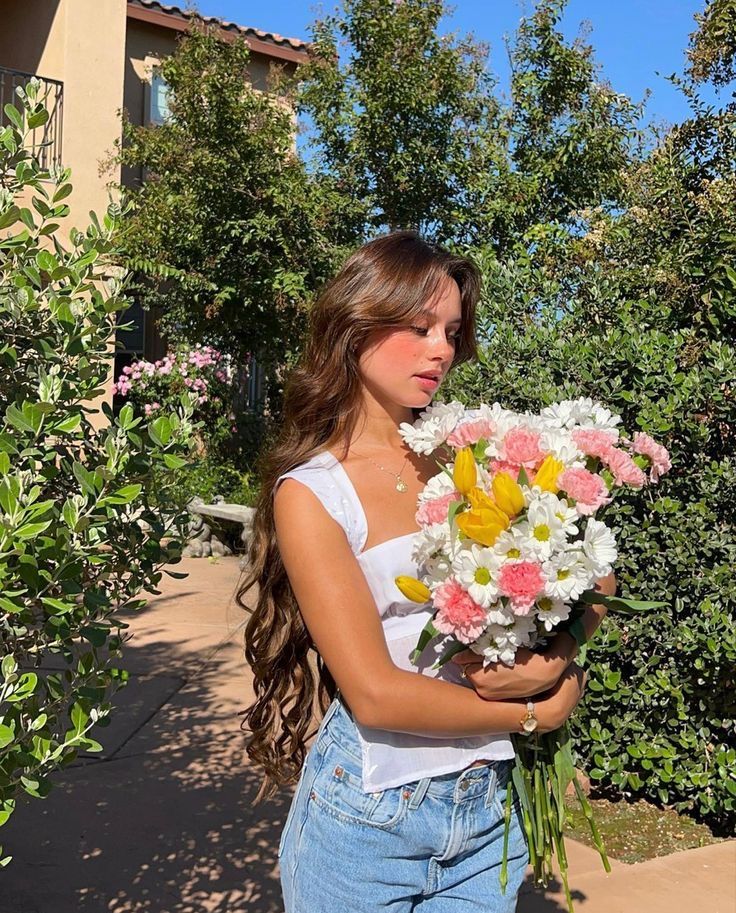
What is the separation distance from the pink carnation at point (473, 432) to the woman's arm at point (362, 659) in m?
0.28

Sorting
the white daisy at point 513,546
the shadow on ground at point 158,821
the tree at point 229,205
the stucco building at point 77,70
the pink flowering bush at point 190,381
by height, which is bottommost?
the shadow on ground at point 158,821

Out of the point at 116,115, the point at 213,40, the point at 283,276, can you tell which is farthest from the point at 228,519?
the point at 116,115

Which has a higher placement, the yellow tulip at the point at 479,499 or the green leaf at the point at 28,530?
the yellow tulip at the point at 479,499

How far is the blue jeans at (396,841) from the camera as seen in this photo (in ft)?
5.92

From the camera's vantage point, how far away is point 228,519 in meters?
11.0

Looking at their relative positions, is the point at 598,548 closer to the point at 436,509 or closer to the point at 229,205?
the point at 436,509

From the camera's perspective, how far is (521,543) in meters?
1.67

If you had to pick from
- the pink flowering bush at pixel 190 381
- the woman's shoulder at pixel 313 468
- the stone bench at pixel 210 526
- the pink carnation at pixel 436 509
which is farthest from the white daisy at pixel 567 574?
the pink flowering bush at pixel 190 381

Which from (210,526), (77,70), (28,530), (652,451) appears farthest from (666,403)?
(77,70)

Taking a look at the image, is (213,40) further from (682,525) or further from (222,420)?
(682,525)

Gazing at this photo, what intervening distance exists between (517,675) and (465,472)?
36 cm

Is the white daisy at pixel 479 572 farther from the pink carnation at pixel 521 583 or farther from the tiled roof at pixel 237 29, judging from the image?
the tiled roof at pixel 237 29

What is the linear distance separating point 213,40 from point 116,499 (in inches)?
359

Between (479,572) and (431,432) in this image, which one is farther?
(431,432)
